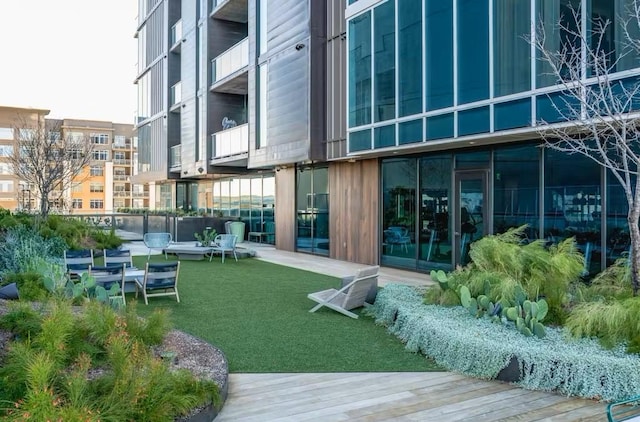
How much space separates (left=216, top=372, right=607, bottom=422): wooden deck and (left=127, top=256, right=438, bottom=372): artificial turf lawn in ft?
1.12

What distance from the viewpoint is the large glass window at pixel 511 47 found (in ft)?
31.5

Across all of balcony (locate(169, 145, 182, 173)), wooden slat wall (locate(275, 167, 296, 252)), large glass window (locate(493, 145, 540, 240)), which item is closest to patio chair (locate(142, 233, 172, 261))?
wooden slat wall (locate(275, 167, 296, 252))

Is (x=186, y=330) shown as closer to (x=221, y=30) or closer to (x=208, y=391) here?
(x=208, y=391)

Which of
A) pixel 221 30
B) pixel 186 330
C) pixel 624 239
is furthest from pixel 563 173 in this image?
pixel 221 30

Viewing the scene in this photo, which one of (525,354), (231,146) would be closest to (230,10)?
(231,146)

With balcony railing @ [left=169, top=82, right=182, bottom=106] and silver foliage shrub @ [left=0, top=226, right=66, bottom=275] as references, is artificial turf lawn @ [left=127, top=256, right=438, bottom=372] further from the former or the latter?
balcony railing @ [left=169, top=82, right=182, bottom=106]

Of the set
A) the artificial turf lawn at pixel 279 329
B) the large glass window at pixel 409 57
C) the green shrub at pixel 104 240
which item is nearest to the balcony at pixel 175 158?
the green shrub at pixel 104 240

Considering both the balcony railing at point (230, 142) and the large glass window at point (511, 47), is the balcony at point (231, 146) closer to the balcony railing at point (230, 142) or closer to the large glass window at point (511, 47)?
the balcony railing at point (230, 142)

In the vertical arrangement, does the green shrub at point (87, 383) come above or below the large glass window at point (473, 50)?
below

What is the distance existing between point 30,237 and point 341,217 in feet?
27.9

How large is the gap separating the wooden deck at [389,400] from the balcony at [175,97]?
25414 millimetres

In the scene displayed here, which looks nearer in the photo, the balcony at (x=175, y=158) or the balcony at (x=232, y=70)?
the balcony at (x=232, y=70)

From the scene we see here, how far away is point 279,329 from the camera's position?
7.36 meters

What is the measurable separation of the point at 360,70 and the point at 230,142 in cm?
953
